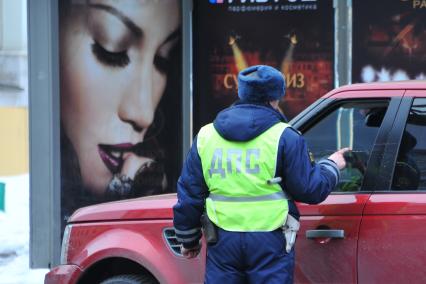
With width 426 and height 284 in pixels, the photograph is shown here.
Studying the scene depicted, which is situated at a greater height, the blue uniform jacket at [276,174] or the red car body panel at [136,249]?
the blue uniform jacket at [276,174]

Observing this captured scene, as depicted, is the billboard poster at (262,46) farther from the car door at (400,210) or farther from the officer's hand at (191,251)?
the officer's hand at (191,251)

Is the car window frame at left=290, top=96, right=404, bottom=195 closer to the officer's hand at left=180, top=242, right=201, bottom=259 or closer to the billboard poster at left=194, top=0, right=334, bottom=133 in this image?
the officer's hand at left=180, top=242, right=201, bottom=259

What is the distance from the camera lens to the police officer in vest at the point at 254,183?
3.27 metres

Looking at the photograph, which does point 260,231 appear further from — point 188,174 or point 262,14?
point 262,14

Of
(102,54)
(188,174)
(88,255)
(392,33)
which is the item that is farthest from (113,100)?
(188,174)

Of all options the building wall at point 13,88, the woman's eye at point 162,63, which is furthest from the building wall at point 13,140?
the woman's eye at point 162,63

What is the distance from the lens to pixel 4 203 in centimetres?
852

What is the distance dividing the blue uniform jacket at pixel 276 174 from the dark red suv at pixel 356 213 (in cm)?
30

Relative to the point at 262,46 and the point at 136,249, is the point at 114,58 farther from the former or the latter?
the point at 136,249

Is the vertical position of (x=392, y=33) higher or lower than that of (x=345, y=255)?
higher

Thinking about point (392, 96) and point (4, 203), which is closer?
point (392, 96)

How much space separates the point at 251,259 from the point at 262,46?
4532 mm

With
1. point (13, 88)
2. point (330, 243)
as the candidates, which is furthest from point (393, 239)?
point (13, 88)

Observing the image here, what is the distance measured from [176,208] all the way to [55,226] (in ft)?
13.8
